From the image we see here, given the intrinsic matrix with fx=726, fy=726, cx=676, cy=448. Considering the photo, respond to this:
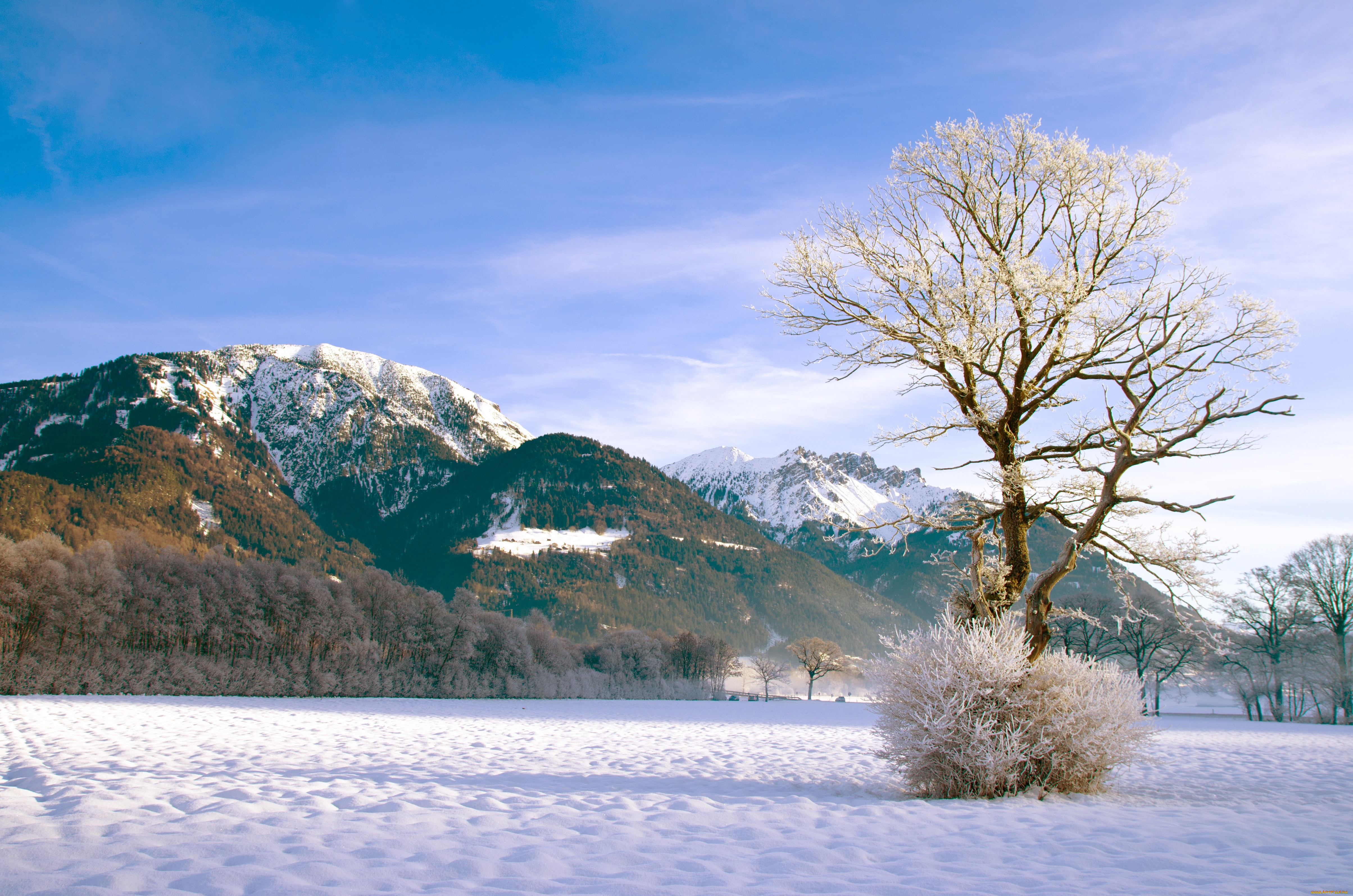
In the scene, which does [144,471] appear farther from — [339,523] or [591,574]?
[591,574]

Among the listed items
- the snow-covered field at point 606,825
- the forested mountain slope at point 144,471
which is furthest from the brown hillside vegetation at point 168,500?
the snow-covered field at point 606,825

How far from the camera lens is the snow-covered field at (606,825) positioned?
4727mm

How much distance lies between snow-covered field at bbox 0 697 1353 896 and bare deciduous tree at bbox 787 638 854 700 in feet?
213

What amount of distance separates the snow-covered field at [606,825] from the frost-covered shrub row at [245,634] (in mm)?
30513

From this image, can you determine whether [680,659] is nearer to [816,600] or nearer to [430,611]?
[430,611]

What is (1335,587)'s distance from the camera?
44.3 metres

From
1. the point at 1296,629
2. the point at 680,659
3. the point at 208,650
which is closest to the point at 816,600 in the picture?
the point at 680,659

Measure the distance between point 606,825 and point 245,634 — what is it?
165ft

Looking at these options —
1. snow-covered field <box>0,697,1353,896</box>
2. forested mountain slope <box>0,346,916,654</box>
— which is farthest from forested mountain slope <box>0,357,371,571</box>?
snow-covered field <box>0,697,1353,896</box>

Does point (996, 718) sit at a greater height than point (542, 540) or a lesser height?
lesser

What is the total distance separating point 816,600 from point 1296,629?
150749 millimetres

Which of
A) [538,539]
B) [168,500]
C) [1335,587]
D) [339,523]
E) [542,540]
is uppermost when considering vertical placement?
[339,523]

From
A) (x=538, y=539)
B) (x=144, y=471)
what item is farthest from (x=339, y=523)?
(x=144, y=471)

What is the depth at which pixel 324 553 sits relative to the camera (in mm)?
151625
